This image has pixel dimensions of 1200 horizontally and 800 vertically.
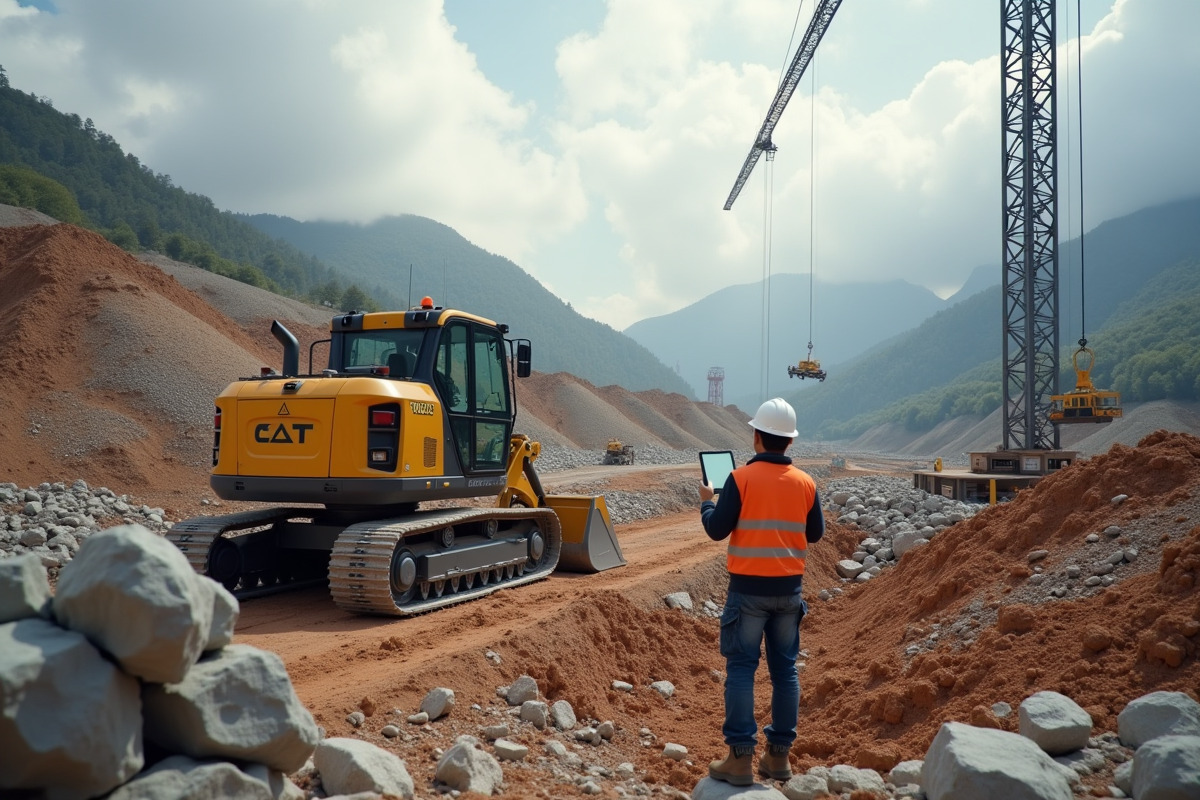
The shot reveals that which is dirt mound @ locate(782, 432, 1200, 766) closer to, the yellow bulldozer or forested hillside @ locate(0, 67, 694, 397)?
forested hillside @ locate(0, 67, 694, 397)

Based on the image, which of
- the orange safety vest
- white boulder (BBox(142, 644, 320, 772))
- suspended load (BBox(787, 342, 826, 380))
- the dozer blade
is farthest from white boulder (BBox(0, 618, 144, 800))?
suspended load (BBox(787, 342, 826, 380))

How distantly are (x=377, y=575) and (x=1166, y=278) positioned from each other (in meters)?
145

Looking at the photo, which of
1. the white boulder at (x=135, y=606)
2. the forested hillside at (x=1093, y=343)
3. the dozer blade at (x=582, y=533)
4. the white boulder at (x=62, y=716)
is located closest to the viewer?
the white boulder at (x=62, y=716)

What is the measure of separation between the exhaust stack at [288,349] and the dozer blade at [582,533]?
4.10 m

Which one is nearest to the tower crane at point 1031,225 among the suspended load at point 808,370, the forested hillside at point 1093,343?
the suspended load at point 808,370

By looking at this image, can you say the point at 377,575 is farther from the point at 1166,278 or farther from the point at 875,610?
the point at 1166,278

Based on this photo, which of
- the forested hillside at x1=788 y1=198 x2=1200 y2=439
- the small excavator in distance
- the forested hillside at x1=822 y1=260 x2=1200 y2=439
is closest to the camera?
the small excavator in distance

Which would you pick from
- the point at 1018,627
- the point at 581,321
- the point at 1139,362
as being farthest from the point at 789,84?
the point at 581,321

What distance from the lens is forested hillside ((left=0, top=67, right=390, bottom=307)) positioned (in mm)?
59269

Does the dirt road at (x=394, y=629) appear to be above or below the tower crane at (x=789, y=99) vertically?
below

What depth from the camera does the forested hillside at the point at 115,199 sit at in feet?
194

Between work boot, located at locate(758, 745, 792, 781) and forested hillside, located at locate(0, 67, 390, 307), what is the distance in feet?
202

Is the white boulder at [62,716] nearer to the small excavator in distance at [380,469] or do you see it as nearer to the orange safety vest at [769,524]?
the orange safety vest at [769,524]

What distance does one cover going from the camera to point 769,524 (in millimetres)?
4840
